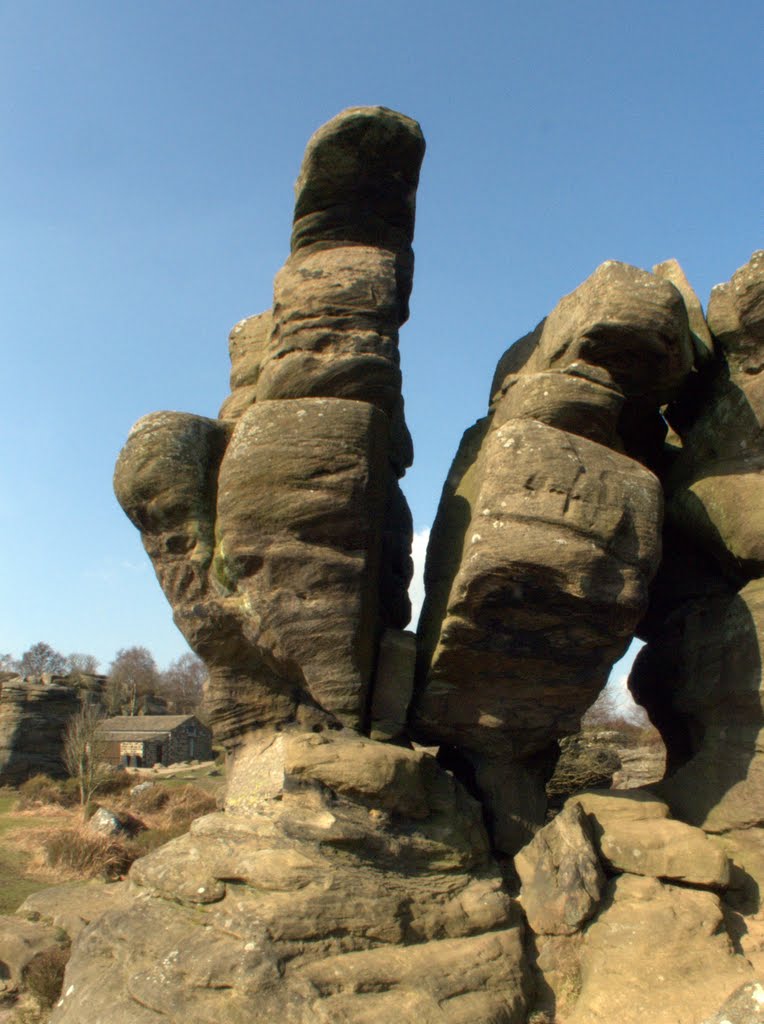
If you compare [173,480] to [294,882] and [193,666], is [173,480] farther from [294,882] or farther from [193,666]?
[193,666]

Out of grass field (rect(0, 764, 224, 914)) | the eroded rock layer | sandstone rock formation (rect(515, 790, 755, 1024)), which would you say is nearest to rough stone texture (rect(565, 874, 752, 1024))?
sandstone rock formation (rect(515, 790, 755, 1024))

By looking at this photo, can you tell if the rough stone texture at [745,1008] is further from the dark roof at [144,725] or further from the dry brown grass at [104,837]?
the dark roof at [144,725]

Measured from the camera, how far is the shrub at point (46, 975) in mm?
7570

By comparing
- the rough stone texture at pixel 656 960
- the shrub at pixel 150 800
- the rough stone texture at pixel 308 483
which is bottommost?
the shrub at pixel 150 800

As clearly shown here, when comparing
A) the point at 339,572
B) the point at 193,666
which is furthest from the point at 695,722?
the point at 193,666

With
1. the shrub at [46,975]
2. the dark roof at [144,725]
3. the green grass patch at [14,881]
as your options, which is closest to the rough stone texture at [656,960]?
the shrub at [46,975]

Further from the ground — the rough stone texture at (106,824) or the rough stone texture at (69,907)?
the rough stone texture at (69,907)

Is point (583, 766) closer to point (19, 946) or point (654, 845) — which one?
point (654, 845)

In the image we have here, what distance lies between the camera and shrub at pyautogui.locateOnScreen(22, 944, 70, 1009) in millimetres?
7570

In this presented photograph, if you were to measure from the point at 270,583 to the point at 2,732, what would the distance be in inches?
1078

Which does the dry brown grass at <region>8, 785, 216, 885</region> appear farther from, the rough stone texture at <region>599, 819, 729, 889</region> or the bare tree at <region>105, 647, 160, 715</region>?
the bare tree at <region>105, 647, 160, 715</region>

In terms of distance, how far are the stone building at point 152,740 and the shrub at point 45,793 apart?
14463mm

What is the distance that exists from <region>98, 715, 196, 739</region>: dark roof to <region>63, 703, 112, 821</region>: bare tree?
52.3 feet

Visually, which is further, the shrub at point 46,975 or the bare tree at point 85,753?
the bare tree at point 85,753
